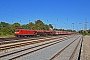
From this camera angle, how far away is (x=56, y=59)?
13.4 meters

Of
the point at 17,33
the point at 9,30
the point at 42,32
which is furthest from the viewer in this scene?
the point at 42,32

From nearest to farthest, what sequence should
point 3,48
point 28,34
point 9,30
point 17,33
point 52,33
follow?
1. point 3,48
2. point 17,33
3. point 28,34
4. point 9,30
5. point 52,33

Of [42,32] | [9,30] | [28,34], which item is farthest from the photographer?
[42,32]

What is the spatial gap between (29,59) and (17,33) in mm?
36570

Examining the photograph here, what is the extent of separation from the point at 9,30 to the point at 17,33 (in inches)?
660

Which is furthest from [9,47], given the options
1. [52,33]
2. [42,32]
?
[52,33]

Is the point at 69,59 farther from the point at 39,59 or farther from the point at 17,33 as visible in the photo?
the point at 17,33

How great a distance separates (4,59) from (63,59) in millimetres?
4448

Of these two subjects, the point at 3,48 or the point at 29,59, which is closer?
the point at 29,59

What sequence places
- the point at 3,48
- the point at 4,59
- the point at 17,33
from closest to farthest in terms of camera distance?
the point at 4,59
the point at 3,48
the point at 17,33

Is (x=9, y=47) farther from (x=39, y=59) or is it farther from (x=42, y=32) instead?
(x=42, y=32)

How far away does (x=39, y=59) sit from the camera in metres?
13.4

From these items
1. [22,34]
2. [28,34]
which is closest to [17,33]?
[22,34]

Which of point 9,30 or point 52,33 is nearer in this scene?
point 9,30
